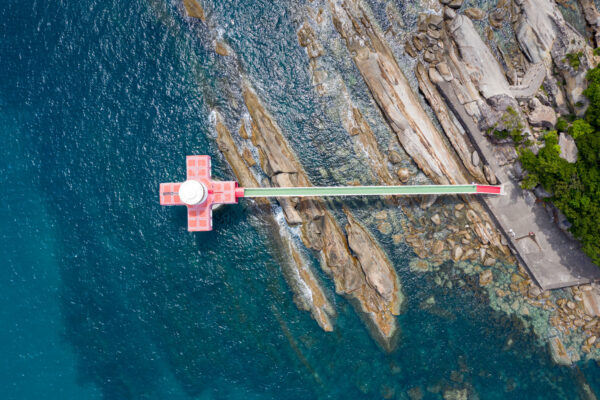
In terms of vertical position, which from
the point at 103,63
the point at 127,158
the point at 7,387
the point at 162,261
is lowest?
the point at 7,387

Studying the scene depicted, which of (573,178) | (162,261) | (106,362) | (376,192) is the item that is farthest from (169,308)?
(573,178)

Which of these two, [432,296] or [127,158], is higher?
[127,158]

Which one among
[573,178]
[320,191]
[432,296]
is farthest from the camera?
[432,296]

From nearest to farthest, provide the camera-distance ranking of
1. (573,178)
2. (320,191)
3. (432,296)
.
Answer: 1. (573,178)
2. (320,191)
3. (432,296)

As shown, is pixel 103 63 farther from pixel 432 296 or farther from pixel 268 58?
pixel 432 296

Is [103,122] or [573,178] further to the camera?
[103,122]

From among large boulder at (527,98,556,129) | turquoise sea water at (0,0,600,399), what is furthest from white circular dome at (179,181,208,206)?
large boulder at (527,98,556,129)

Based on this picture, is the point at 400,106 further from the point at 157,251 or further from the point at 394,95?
the point at 157,251
